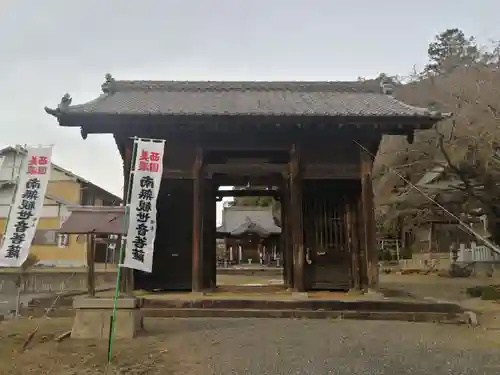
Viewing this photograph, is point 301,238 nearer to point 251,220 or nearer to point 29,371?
point 29,371

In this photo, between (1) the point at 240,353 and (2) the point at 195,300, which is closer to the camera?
(1) the point at 240,353

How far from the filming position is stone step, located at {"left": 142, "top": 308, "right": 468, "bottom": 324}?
9734mm

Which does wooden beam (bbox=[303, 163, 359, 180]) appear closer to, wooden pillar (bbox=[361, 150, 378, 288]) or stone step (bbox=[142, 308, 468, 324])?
wooden pillar (bbox=[361, 150, 378, 288])

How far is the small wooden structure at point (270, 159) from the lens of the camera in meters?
11.2

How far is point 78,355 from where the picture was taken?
634 cm

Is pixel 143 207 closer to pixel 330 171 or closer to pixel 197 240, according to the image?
pixel 197 240

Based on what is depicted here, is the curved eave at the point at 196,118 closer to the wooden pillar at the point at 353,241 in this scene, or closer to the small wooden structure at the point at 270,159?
the small wooden structure at the point at 270,159

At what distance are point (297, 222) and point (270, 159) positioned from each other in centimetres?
240

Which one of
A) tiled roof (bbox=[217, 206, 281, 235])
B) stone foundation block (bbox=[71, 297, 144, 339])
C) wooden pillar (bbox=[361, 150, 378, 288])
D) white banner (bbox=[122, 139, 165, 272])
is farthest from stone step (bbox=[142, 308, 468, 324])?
tiled roof (bbox=[217, 206, 281, 235])

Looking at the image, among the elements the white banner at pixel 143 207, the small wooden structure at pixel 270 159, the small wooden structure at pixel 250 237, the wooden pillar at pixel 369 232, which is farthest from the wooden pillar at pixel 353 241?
the small wooden structure at pixel 250 237

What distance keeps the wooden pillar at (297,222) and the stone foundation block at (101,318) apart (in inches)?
190

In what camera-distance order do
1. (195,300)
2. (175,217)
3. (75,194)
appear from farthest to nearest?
(75,194), (175,217), (195,300)

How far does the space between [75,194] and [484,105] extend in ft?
80.2

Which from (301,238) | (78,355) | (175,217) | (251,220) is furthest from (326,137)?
(251,220)
